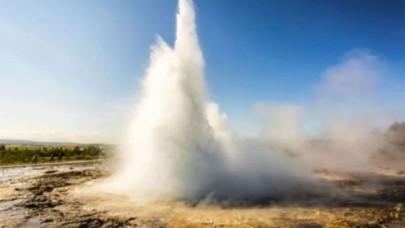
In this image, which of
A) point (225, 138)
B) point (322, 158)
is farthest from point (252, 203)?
point (322, 158)

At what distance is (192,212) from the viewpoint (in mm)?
15109

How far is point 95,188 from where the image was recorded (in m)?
21.8

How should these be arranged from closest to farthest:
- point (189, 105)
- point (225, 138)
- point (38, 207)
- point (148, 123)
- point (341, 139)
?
point (38, 207)
point (189, 105)
point (148, 123)
point (225, 138)
point (341, 139)

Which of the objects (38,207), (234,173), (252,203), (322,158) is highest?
(322,158)

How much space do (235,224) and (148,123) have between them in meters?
10.9

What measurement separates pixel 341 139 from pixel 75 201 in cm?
3987

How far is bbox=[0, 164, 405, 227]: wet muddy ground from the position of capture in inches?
529

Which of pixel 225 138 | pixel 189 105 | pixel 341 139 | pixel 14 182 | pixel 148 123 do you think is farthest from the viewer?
pixel 341 139

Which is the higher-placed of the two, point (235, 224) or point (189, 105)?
point (189, 105)

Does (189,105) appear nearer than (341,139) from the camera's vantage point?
Yes

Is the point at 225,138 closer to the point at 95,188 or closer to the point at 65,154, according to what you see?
the point at 95,188

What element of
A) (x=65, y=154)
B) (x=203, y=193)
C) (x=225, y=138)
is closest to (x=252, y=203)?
(x=203, y=193)

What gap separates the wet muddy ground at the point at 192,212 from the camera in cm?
1343

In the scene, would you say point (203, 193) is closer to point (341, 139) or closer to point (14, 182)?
point (14, 182)
